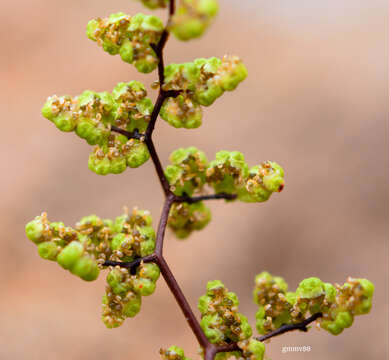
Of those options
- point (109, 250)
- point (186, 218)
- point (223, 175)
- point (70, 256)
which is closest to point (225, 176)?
point (223, 175)

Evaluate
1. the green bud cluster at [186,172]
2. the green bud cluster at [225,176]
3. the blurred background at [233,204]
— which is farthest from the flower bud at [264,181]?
the blurred background at [233,204]

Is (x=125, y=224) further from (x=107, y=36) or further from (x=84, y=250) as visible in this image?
(x=107, y=36)

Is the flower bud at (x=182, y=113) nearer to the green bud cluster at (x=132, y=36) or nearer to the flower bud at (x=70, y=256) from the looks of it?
the green bud cluster at (x=132, y=36)

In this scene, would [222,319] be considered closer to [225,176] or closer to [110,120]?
[225,176]

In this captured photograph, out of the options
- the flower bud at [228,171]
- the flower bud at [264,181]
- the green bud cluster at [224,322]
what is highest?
the flower bud at [228,171]

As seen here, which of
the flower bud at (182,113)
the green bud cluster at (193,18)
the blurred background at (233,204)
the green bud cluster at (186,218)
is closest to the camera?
the green bud cluster at (193,18)

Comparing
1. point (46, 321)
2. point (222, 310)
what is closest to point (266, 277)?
point (222, 310)

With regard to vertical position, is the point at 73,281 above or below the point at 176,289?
above
